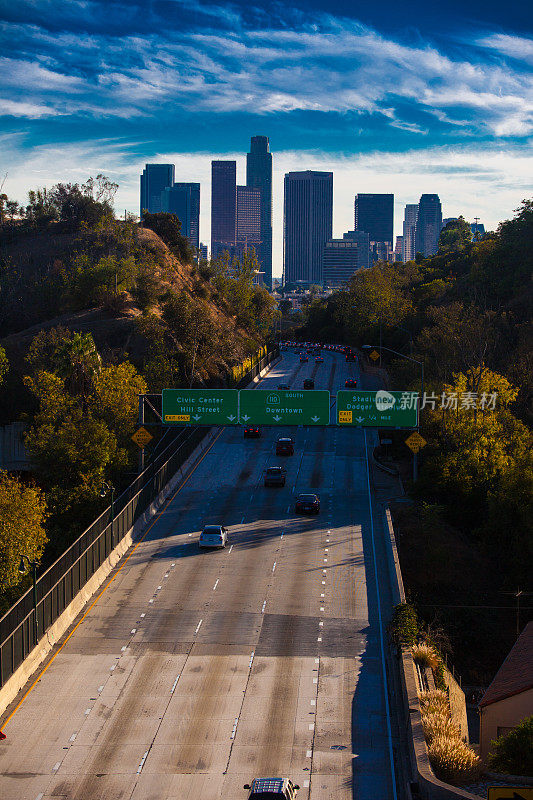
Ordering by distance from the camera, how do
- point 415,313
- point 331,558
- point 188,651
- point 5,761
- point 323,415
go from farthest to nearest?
point 415,313
point 323,415
point 331,558
point 188,651
point 5,761

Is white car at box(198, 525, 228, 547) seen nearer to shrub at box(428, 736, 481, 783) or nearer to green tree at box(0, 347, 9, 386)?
shrub at box(428, 736, 481, 783)

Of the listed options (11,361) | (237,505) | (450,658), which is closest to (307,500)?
(237,505)

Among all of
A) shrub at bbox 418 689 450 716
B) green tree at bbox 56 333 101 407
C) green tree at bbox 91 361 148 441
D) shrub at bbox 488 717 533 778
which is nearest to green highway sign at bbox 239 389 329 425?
green tree at bbox 91 361 148 441

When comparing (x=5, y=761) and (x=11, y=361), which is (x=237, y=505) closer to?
(x=5, y=761)

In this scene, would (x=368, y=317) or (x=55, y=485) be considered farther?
(x=368, y=317)

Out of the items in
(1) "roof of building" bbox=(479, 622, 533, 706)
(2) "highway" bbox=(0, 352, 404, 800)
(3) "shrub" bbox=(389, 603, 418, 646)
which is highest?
(3) "shrub" bbox=(389, 603, 418, 646)

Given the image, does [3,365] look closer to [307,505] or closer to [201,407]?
[201,407]

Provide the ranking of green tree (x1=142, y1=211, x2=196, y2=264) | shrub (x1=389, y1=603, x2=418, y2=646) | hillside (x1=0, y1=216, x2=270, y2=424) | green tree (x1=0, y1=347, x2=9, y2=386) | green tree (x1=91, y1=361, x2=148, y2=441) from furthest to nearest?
green tree (x1=142, y1=211, x2=196, y2=264) < hillside (x1=0, y1=216, x2=270, y2=424) < green tree (x1=0, y1=347, x2=9, y2=386) < green tree (x1=91, y1=361, x2=148, y2=441) < shrub (x1=389, y1=603, x2=418, y2=646)

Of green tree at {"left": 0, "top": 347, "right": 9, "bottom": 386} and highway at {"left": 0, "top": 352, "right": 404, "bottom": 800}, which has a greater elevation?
green tree at {"left": 0, "top": 347, "right": 9, "bottom": 386}
